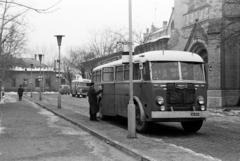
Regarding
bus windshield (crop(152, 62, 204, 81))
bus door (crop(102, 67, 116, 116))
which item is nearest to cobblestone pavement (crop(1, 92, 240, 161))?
bus windshield (crop(152, 62, 204, 81))

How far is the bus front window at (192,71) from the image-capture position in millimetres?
11234

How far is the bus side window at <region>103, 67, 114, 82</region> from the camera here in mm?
14627

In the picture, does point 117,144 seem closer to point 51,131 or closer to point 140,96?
point 140,96

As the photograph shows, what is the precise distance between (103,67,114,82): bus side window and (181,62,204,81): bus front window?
407 centimetres

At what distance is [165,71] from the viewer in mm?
11086

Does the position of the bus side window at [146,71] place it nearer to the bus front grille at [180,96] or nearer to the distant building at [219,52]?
the bus front grille at [180,96]

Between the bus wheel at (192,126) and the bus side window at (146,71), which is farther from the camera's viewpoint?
the bus wheel at (192,126)

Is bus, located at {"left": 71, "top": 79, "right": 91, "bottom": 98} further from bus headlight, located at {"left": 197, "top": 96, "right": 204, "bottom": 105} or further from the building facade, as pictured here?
bus headlight, located at {"left": 197, "top": 96, "right": 204, "bottom": 105}

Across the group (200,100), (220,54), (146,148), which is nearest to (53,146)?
(146,148)

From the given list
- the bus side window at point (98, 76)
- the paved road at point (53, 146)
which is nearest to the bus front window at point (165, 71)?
the paved road at point (53, 146)

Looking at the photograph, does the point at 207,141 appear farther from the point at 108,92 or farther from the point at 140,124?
the point at 108,92

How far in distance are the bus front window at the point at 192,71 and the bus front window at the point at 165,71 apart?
0.26 meters

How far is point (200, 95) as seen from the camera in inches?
443

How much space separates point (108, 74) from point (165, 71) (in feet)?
14.6
